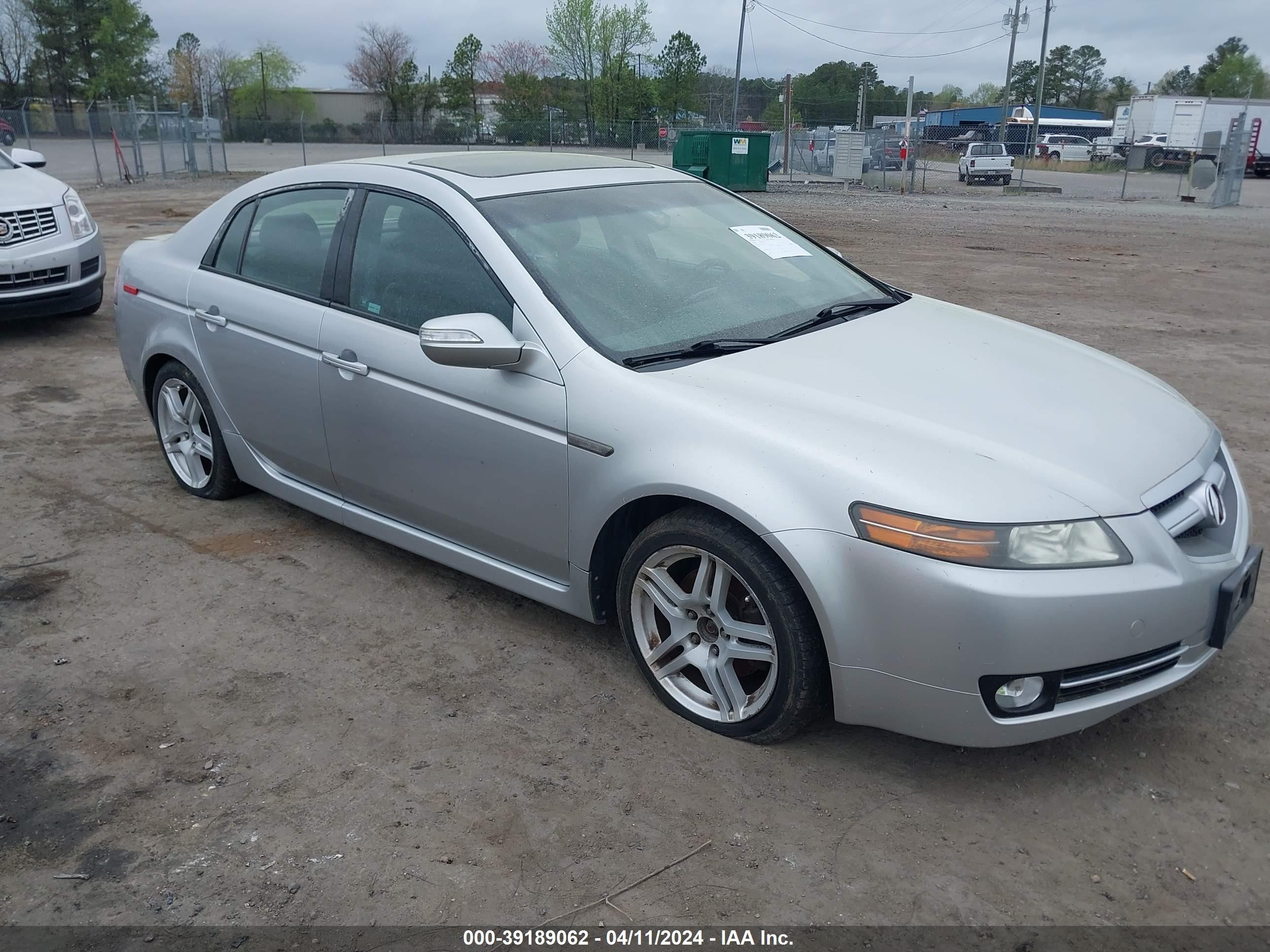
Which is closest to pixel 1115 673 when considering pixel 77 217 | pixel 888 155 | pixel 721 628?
pixel 721 628

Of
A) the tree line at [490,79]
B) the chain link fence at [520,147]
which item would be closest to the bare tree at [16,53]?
the tree line at [490,79]

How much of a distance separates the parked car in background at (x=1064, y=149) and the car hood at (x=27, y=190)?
50.4 meters

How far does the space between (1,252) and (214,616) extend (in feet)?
18.2

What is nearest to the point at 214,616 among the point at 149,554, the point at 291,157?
the point at 149,554

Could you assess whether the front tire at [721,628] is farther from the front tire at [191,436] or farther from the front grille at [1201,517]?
the front tire at [191,436]

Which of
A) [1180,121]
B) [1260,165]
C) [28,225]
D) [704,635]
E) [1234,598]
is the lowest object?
[704,635]

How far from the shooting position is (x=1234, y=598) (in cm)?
285

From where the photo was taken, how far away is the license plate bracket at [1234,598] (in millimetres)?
2826

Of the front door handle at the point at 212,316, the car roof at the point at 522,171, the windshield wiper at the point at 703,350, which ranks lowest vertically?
the front door handle at the point at 212,316

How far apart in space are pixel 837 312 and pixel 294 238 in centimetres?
224

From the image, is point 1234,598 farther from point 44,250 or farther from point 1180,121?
point 1180,121

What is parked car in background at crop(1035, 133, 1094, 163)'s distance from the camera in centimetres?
5203

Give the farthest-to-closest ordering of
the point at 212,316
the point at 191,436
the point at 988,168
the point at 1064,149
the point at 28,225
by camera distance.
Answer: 1. the point at 1064,149
2. the point at 988,168
3. the point at 28,225
4. the point at 191,436
5. the point at 212,316

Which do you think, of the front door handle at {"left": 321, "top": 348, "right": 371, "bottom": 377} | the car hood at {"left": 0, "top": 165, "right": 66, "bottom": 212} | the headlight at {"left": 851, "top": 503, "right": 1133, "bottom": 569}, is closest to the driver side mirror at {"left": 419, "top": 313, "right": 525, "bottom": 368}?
the front door handle at {"left": 321, "top": 348, "right": 371, "bottom": 377}
